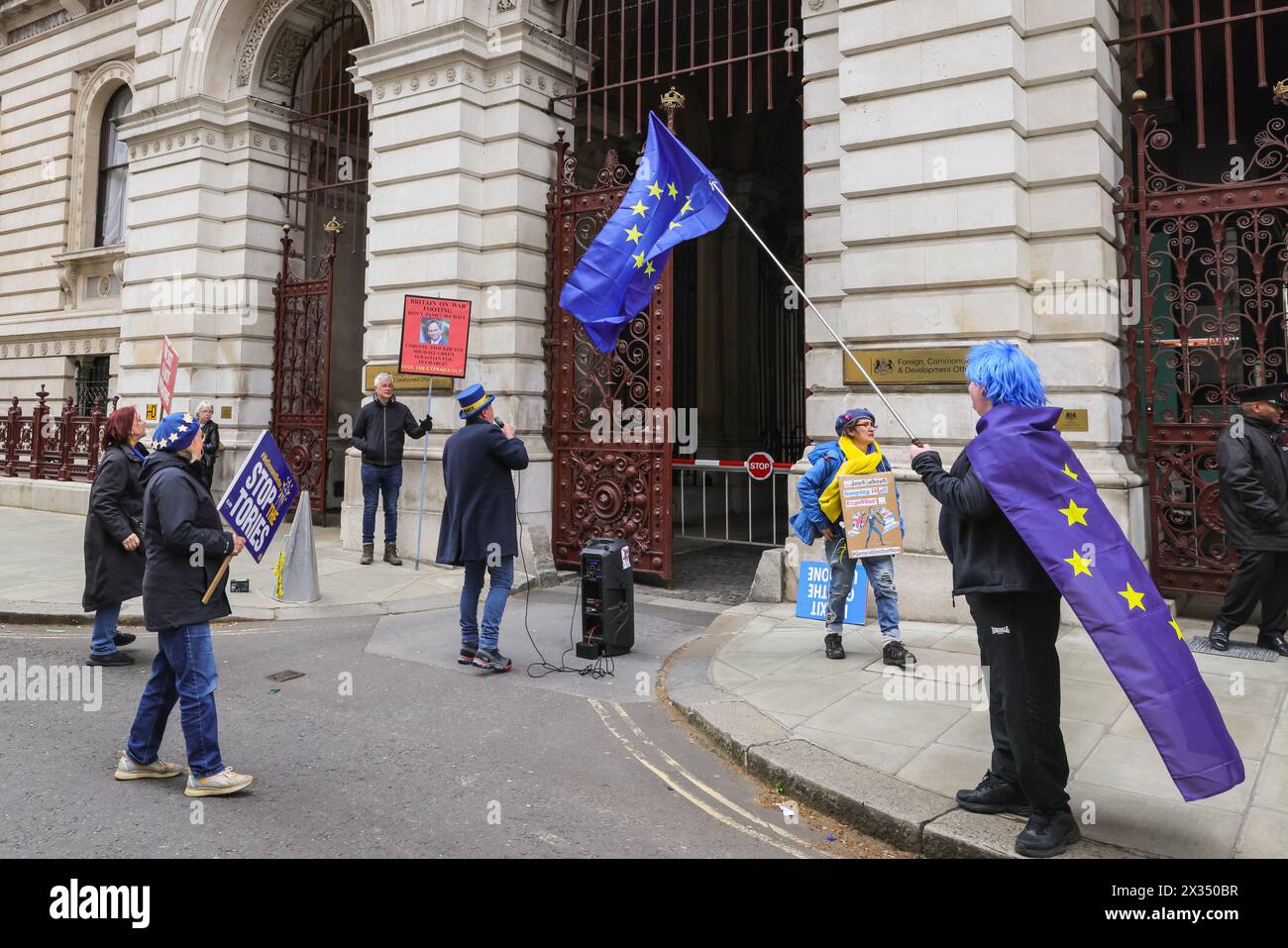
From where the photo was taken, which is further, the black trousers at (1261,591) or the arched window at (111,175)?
the arched window at (111,175)

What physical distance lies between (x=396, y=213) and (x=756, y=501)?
911cm

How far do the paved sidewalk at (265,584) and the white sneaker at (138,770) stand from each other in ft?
13.0

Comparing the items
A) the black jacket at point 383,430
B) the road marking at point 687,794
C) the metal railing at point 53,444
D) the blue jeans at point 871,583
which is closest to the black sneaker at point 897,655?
the blue jeans at point 871,583

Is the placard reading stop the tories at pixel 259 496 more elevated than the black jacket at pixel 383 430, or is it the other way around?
the black jacket at pixel 383 430

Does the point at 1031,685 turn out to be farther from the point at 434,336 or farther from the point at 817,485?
the point at 434,336

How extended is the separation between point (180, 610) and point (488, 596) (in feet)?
8.99

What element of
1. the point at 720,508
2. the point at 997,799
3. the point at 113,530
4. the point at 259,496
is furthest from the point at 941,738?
the point at 720,508

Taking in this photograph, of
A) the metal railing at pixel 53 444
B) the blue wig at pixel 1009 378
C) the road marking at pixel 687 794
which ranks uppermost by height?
the metal railing at pixel 53 444

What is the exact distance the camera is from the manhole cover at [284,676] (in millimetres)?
6613

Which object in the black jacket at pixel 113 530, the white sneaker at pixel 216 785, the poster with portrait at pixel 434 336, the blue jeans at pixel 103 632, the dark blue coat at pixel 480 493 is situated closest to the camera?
the white sneaker at pixel 216 785

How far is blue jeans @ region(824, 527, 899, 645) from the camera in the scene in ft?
22.1

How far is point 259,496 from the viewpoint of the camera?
716 centimetres

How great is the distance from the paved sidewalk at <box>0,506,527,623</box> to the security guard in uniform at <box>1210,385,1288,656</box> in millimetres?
7036

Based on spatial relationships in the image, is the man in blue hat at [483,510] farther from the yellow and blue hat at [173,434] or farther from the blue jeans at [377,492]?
the blue jeans at [377,492]
